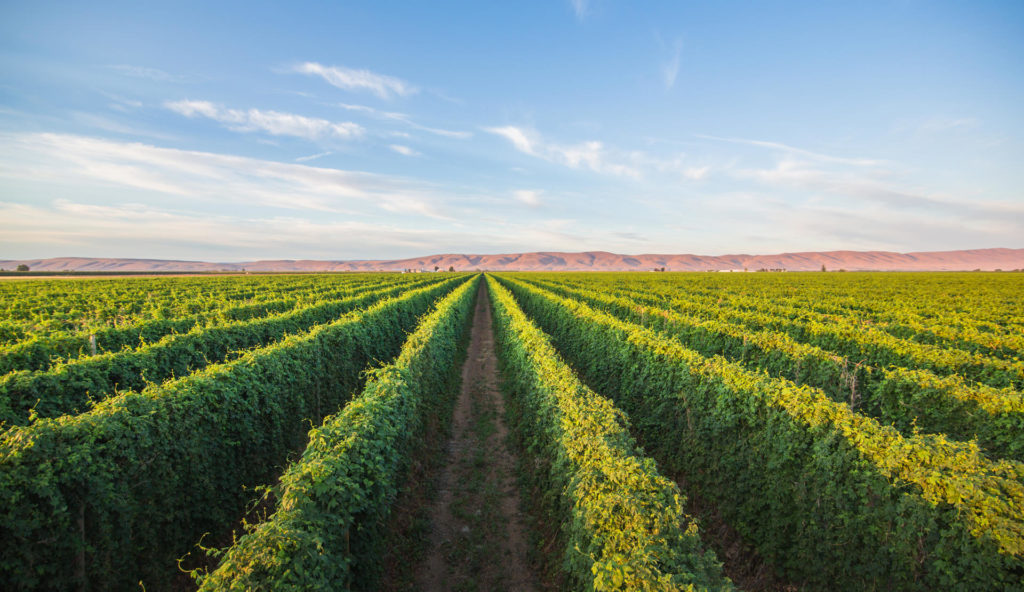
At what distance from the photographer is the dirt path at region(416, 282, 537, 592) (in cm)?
573

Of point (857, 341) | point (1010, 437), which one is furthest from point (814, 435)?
point (857, 341)

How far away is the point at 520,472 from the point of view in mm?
8352

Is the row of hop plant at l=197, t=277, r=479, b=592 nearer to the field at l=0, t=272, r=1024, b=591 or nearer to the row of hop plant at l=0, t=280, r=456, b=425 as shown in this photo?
the field at l=0, t=272, r=1024, b=591

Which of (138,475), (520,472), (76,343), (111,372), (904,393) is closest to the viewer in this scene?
(138,475)

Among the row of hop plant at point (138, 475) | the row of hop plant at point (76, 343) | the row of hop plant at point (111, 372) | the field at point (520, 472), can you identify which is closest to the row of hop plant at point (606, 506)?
the field at point (520, 472)

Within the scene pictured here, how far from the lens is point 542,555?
5980 millimetres

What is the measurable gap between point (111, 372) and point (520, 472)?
8.48 m

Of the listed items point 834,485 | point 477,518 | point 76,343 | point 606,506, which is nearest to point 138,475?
point 477,518

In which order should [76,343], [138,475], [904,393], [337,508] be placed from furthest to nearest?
[76,343] < [904,393] < [138,475] < [337,508]

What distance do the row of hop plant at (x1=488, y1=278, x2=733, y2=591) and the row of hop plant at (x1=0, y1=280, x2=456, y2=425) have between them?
6.47 meters

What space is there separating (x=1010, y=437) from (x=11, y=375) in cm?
1558

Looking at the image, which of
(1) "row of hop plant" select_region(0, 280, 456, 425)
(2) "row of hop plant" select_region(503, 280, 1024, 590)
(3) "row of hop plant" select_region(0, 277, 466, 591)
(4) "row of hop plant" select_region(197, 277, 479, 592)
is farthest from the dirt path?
(1) "row of hop plant" select_region(0, 280, 456, 425)

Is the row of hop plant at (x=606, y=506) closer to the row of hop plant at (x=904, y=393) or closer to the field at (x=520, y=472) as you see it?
the field at (x=520, y=472)

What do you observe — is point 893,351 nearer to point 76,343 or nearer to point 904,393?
point 904,393
